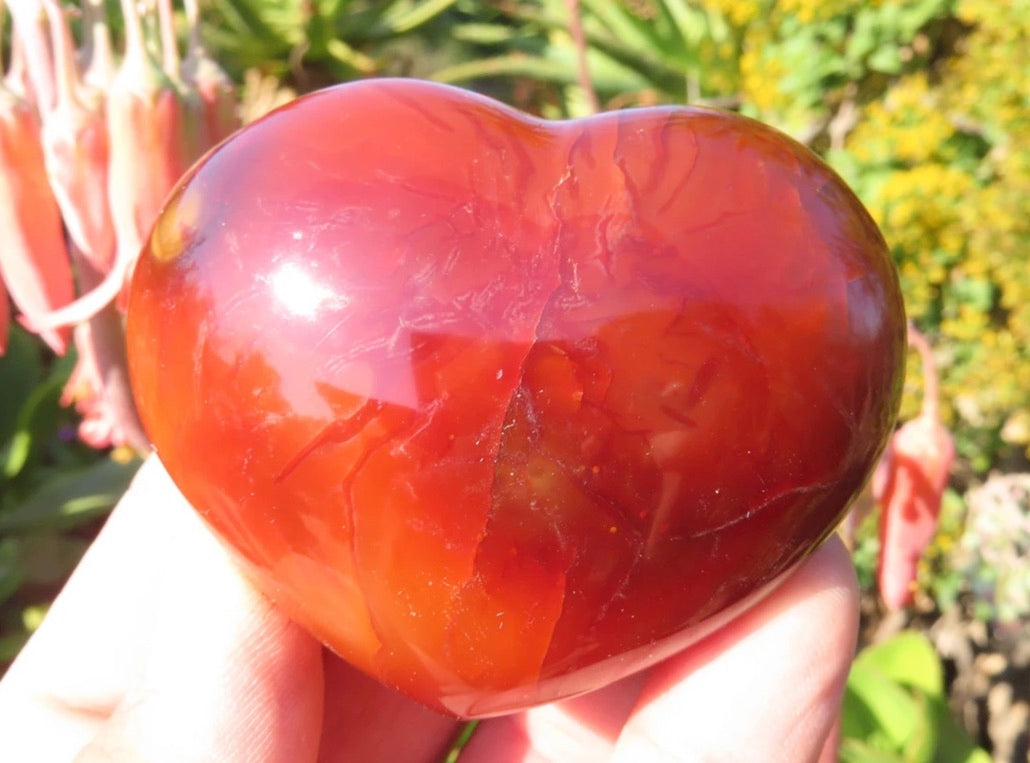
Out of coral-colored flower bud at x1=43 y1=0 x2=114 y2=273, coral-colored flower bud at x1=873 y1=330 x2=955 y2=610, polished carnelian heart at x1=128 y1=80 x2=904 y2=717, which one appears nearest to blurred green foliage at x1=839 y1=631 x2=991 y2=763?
coral-colored flower bud at x1=873 y1=330 x2=955 y2=610

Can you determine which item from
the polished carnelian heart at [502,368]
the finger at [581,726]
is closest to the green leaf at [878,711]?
the finger at [581,726]

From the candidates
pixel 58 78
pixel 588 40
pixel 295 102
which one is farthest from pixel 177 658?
pixel 588 40

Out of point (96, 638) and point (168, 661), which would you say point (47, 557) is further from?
point (168, 661)

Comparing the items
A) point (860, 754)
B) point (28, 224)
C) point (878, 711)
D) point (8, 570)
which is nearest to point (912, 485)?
point (860, 754)

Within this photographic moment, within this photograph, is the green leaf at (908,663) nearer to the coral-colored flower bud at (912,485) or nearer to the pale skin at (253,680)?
the coral-colored flower bud at (912,485)

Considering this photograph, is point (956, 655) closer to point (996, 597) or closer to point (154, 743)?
point (996, 597)

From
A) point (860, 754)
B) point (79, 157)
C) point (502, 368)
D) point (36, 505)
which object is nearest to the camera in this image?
point (502, 368)

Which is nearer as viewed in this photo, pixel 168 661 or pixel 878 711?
A: pixel 168 661

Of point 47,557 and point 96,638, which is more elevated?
point 96,638
